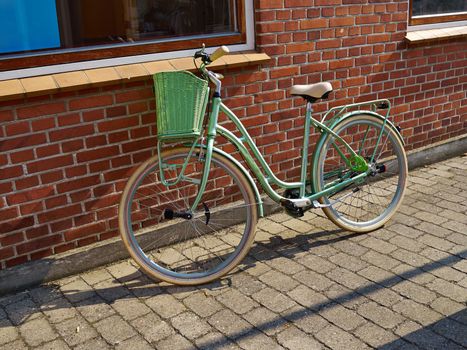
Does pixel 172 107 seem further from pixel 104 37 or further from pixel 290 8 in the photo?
pixel 290 8

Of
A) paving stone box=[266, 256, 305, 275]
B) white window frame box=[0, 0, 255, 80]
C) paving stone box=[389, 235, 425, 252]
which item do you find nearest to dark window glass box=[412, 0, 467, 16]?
white window frame box=[0, 0, 255, 80]

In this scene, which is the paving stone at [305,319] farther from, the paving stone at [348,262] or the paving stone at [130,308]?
the paving stone at [130,308]

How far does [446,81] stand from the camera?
5.36 metres

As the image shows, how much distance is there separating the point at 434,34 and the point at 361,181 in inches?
75.6

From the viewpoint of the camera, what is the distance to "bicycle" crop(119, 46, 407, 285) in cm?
321

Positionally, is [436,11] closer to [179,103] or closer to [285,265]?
[285,265]

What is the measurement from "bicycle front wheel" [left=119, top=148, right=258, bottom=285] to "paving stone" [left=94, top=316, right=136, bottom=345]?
396 mm

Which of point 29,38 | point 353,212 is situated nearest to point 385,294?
point 353,212

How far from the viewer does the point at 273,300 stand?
315 centimetres

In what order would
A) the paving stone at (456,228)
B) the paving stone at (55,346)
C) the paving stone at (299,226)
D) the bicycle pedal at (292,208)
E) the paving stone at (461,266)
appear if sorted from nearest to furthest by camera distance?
the paving stone at (55,346), the paving stone at (461,266), the bicycle pedal at (292,208), the paving stone at (456,228), the paving stone at (299,226)

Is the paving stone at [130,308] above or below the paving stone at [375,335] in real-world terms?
above

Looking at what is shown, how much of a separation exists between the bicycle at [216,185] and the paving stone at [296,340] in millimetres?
680

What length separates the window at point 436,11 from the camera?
5.00m

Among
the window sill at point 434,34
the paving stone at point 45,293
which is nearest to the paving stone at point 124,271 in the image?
the paving stone at point 45,293
